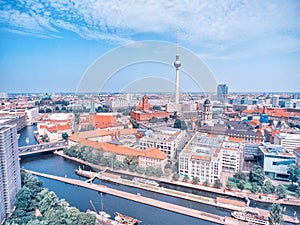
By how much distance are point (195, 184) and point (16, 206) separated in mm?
3488

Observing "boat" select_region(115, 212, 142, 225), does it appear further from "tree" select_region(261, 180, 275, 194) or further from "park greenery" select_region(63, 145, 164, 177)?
"tree" select_region(261, 180, 275, 194)

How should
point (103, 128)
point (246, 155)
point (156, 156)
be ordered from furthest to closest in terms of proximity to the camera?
point (103, 128) → point (246, 155) → point (156, 156)

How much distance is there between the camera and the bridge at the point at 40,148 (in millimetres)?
6660

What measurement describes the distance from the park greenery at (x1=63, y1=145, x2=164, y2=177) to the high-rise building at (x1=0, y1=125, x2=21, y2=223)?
6.71ft

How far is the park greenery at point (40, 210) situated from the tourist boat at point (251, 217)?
2377 mm

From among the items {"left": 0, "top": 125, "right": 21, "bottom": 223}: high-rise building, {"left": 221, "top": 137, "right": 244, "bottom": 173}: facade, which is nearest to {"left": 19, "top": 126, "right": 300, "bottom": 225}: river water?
{"left": 0, "top": 125, "right": 21, "bottom": 223}: high-rise building

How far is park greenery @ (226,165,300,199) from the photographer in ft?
13.0

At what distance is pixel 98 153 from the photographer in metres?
5.44

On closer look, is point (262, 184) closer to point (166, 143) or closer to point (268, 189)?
point (268, 189)

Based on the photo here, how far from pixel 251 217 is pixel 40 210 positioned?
353cm

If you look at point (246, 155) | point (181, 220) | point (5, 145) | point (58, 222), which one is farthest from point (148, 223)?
point (246, 155)

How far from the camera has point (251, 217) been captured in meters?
3.23

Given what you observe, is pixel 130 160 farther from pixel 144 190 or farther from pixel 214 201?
pixel 214 201

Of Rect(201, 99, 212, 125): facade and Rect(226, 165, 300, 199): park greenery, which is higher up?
Rect(201, 99, 212, 125): facade
